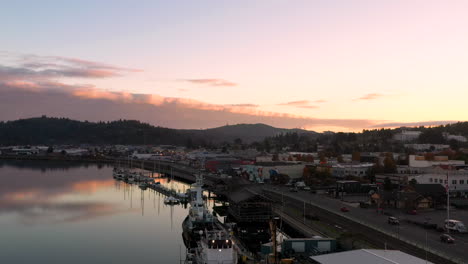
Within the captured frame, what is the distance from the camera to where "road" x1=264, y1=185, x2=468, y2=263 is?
563 inches

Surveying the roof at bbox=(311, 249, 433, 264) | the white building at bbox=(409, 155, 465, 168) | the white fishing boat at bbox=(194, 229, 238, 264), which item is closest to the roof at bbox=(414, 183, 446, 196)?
the roof at bbox=(311, 249, 433, 264)

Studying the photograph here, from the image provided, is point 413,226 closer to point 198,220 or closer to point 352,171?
point 198,220

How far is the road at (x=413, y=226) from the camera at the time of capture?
14297 millimetres

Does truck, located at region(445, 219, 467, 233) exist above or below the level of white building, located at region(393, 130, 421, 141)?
below

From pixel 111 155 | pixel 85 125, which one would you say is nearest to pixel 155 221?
pixel 111 155

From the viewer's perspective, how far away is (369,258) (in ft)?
36.0

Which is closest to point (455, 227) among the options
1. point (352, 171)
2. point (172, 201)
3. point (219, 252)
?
point (219, 252)

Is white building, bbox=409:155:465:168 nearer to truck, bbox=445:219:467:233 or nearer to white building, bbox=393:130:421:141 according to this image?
truck, bbox=445:219:467:233

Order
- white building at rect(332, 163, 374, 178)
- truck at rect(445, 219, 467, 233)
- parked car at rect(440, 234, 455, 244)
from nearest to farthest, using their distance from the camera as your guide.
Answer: parked car at rect(440, 234, 455, 244) < truck at rect(445, 219, 467, 233) < white building at rect(332, 163, 374, 178)

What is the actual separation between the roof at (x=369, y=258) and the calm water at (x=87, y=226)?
8013mm

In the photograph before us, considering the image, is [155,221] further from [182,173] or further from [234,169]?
[182,173]

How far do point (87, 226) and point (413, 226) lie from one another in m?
16.9

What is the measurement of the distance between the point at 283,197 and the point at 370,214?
322 inches

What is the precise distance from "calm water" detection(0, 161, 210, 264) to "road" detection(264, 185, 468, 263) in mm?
8419
